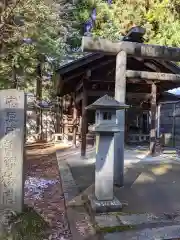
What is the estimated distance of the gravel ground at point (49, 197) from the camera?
12.4 ft

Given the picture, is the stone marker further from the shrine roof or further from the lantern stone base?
the shrine roof

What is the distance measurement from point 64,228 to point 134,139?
34.7ft

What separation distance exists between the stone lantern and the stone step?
819mm

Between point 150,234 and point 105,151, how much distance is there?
1.52 metres

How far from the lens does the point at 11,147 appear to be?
359 cm

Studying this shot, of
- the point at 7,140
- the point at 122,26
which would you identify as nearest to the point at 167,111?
the point at 122,26

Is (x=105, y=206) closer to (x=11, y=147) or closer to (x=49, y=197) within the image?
(x=49, y=197)

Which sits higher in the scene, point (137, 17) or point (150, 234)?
point (137, 17)

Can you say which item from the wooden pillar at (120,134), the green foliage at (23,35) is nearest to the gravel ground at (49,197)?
the wooden pillar at (120,134)

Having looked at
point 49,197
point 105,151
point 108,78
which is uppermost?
point 108,78

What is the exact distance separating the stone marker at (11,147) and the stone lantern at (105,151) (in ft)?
4.36

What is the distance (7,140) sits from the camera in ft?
11.7

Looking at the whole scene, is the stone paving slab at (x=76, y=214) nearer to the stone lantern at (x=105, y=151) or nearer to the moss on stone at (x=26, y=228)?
the stone lantern at (x=105, y=151)

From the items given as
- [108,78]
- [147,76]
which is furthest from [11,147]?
[108,78]
